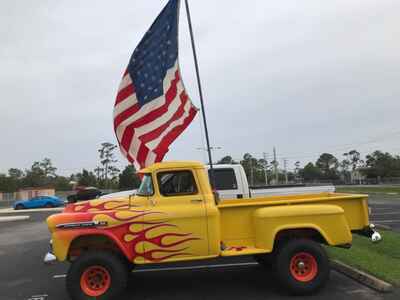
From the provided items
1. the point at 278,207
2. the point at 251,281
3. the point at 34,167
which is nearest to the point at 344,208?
the point at 278,207

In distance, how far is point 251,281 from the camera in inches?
314

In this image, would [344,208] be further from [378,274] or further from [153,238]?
[153,238]

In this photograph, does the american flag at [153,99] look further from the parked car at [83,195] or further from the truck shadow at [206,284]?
the truck shadow at [206,284]

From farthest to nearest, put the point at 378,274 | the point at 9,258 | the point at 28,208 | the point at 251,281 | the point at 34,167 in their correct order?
the point at 34,167 < the point at 28,208 < the point at 9,258 < the point at 251,281 < the point at 378,274

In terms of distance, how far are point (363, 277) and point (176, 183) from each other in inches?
137

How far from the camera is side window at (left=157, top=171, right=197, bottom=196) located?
7.18 m

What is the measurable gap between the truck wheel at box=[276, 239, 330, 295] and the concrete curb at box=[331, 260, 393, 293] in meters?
0.77

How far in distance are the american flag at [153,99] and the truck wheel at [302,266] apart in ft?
11.9

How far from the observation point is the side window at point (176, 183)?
7.18 m

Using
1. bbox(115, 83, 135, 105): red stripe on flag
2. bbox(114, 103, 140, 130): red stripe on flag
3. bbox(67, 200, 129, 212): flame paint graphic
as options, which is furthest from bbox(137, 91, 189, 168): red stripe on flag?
bbox(67, 200, 129, 212): flame paint graphic

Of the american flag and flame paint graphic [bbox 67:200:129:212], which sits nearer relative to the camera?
flame paint graphic [bbox 67:200:129:212]

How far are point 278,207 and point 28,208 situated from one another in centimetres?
3946

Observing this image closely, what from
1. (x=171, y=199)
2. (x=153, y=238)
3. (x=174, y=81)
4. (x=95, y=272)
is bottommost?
(x=95, y=272)

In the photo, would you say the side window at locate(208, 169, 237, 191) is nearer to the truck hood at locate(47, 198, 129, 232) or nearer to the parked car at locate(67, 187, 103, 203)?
the parked car at locate(67, 187, 103, 203)
